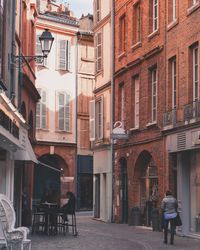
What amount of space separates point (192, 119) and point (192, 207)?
3320 mm

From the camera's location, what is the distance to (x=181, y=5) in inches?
926

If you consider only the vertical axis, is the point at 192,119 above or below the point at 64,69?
below

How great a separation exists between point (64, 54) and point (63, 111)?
4163mm

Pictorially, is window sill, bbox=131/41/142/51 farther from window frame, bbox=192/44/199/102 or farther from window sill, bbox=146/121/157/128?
window frame, bbox=192/44/199/102

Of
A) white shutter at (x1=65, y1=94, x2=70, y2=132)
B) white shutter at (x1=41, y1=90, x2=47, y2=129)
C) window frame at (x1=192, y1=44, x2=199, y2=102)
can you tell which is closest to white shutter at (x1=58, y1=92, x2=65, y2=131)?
white shutter at (x1=65, y1=94, x2=70, y2=132)

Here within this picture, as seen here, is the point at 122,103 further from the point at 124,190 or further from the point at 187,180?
the point at 187,180

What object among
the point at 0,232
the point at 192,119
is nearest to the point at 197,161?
the point at 192,119

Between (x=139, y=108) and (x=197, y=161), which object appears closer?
(x=197, y=161)

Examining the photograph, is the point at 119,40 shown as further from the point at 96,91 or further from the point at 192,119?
the point at 192,119

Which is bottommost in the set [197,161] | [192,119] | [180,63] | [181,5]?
[197,161]

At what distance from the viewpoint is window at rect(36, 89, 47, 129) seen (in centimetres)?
4428

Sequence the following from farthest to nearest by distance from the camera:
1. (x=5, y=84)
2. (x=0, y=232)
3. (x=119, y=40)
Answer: (x=119, y=40) → (x=5, y=84) → (x=0, y=232)

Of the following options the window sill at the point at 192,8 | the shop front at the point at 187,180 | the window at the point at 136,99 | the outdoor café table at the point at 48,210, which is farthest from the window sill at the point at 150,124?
the outdoor café table at the point at 48,210

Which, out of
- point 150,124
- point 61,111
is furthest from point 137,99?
point 61,111
